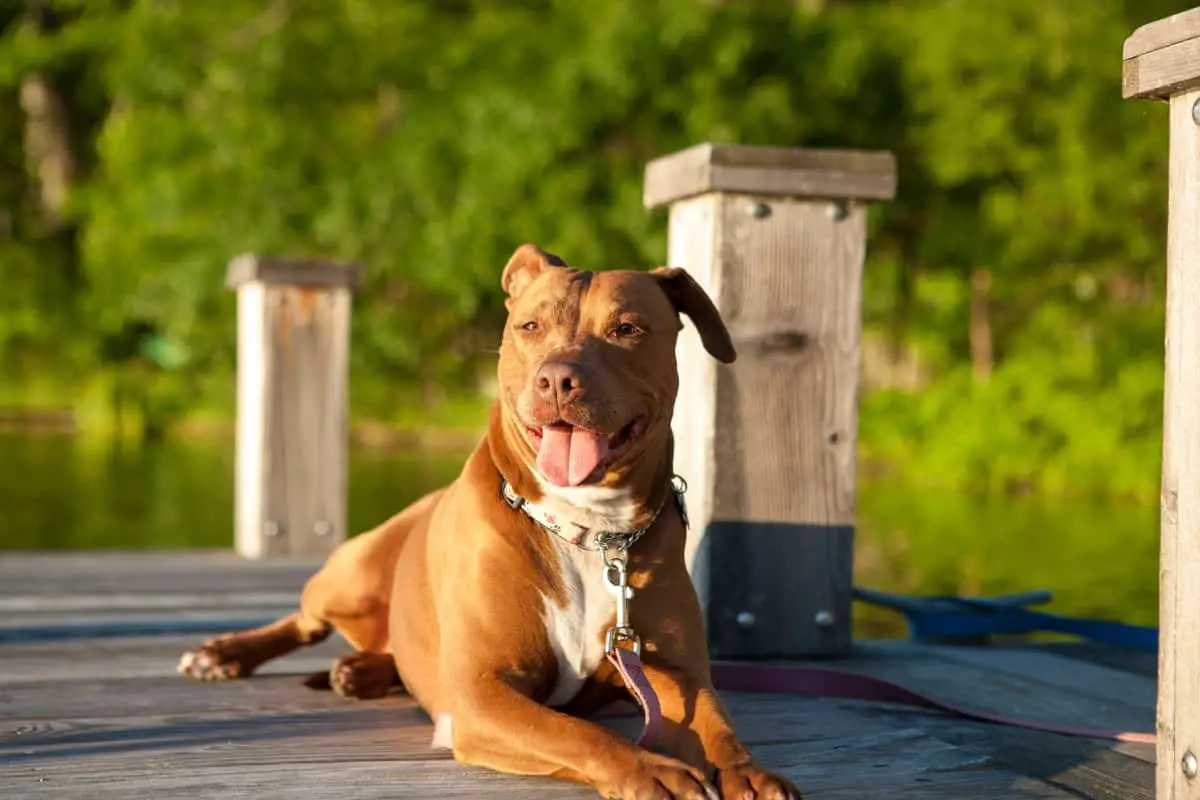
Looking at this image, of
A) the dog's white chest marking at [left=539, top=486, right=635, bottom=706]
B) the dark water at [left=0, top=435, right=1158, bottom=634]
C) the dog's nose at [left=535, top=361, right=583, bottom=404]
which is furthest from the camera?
the dark water at [left=0, top=435, right=1158, bottom=634]

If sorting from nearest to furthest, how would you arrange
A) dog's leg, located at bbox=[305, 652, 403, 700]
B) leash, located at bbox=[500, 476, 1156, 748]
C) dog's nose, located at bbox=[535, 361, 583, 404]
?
dog's nose, located at bbox=[535, 361, 583, 404] → leash, located at bbox=[500, 476, 1156, 748] → dog's leg, located at bbox=[305, 652, 403, 700]

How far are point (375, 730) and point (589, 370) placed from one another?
0.90m

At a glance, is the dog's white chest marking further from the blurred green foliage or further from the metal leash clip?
the blurred green foliage

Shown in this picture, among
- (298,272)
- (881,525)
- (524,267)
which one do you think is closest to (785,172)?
(524,267)

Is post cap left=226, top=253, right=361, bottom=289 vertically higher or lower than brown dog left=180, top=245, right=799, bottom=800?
higher

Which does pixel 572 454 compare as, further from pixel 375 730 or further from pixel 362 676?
pixel 362 676

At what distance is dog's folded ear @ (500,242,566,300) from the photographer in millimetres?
3115

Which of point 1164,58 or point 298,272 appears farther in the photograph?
point 298,272

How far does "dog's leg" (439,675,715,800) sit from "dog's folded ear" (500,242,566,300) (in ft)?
2.63

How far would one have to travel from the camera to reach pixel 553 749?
258 centimetres

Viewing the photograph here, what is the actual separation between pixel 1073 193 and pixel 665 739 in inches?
603

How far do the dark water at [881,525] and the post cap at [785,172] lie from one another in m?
4.13

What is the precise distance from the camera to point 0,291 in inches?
987

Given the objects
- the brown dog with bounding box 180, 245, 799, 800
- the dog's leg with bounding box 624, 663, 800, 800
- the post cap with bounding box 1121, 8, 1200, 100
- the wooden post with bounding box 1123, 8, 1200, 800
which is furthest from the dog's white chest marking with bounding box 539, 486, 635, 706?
the post cap with bounding box 1121, 8, 1200, 100
